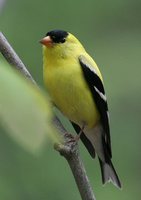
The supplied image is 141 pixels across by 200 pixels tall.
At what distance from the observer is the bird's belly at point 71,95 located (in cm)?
327

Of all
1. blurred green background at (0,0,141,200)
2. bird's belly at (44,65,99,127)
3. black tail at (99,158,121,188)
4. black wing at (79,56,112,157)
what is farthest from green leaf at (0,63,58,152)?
black tail at (99,158,121,188)

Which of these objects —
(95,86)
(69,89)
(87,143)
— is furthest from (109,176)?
(69,89)

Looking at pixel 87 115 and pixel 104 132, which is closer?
pixel 87 115

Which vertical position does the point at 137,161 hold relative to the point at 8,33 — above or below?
below

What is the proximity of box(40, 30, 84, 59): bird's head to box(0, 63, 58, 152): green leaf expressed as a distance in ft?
9.22

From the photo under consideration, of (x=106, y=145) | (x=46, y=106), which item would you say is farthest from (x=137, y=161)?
(x=46, y=106)

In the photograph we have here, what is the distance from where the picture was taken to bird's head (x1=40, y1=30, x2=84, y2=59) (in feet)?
11.5

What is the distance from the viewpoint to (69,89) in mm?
3289

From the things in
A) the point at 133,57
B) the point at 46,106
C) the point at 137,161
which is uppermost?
the point at 46,106

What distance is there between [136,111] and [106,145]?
229 centimetres

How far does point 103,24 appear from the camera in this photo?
692 centimetres

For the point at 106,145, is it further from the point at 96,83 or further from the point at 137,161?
the point at 137,161

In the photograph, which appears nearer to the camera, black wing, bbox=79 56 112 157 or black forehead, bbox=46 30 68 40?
black wing, bbox=79 56 112 157

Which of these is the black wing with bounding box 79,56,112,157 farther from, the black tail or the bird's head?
the black tail
